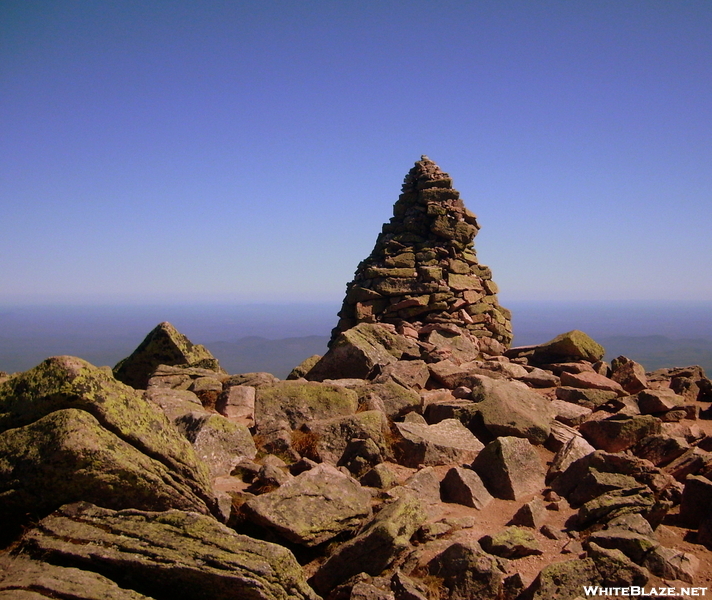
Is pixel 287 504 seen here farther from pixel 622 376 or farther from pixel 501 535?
pixel 622 376

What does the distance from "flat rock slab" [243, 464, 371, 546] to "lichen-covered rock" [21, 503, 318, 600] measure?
87 centimetres

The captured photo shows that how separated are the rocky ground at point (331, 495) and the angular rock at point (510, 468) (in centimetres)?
4

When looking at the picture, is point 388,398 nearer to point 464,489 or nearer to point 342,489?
point 464,489

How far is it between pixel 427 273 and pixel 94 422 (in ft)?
48.1

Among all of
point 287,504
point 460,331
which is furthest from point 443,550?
point 460,331

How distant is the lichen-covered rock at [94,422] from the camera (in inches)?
243

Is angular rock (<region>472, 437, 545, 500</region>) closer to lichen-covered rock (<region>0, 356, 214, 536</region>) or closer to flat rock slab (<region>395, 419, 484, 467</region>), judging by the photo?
flat rock slab (<region>395, 419, 484, 467</region>)

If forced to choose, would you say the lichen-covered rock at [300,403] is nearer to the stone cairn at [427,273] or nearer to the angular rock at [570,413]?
the angular rock at [570,413]

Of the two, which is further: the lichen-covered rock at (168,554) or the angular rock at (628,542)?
the angular rock at (628,542)

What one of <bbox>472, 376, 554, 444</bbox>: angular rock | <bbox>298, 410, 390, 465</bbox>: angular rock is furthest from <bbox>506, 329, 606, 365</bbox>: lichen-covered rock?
<bbox>298, 410, 390, 465</bbox>: angular rock

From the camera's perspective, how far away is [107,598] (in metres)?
5.05

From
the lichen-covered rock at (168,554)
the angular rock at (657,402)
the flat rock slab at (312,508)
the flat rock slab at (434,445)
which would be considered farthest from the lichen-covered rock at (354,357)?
the lichen-covered rock at (168,554)

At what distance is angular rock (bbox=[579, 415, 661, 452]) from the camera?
Result: 10.7 meters

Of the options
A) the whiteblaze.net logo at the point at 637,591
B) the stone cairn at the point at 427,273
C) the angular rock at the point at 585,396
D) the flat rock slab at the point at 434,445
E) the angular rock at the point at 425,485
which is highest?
the stone cairn at the point at 427,273
